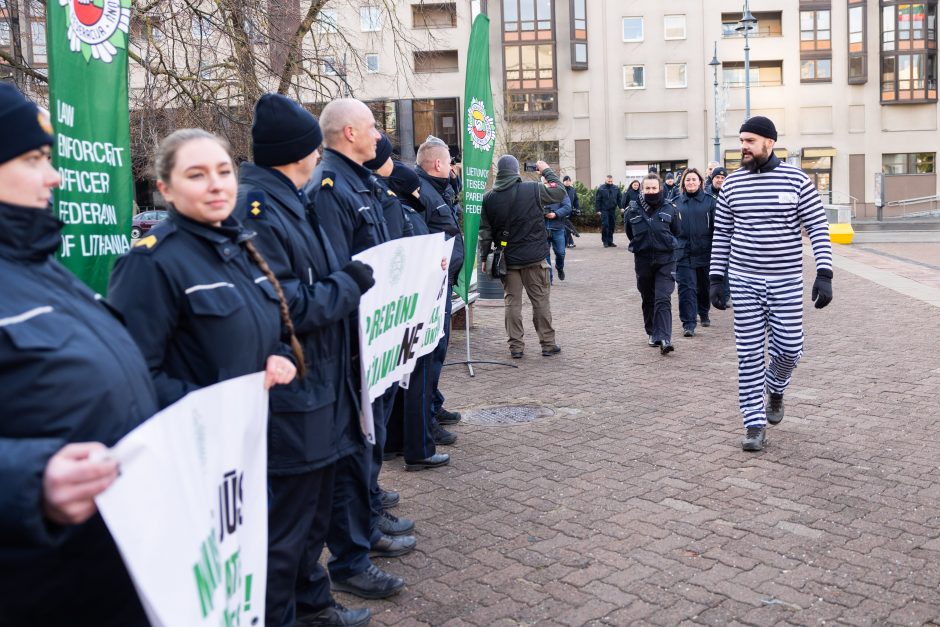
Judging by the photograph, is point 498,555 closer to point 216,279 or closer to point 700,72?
point 216,279

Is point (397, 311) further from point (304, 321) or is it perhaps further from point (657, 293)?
point (657, 293)

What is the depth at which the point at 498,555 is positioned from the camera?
4.80 m

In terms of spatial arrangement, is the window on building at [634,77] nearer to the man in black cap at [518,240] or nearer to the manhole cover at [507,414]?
the man in black cap at [518,240]

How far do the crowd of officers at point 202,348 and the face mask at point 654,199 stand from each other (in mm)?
6557

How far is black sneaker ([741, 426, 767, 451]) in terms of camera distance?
21.3 ft

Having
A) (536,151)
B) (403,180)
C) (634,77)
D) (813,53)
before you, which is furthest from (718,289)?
(813,53)

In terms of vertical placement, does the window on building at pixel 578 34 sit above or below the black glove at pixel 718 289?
above

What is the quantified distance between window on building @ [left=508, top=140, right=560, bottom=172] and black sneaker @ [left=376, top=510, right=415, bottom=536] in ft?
146

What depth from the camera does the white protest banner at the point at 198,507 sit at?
1975 mm

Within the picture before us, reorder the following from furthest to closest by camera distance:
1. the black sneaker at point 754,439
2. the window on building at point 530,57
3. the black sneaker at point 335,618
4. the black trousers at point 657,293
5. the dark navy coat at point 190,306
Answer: the window on building at point 530,57, the black trousers at point 657,293, the black sneaker at point 754,439, the black sneaker at point 335,618, the dark navy coat at point 190,306

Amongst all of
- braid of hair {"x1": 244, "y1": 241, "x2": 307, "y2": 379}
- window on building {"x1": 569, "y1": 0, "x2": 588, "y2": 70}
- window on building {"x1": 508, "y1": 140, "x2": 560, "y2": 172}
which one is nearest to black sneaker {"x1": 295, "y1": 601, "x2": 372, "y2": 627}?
braid of hair {"x1": 244, "y1": 241, "x2": 307, "y2": 379}

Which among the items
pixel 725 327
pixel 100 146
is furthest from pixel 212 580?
pixel 725 327

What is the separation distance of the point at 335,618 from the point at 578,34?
189 ft

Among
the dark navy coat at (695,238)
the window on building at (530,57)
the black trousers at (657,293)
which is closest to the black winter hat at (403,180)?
the black trousers at (657,293)
